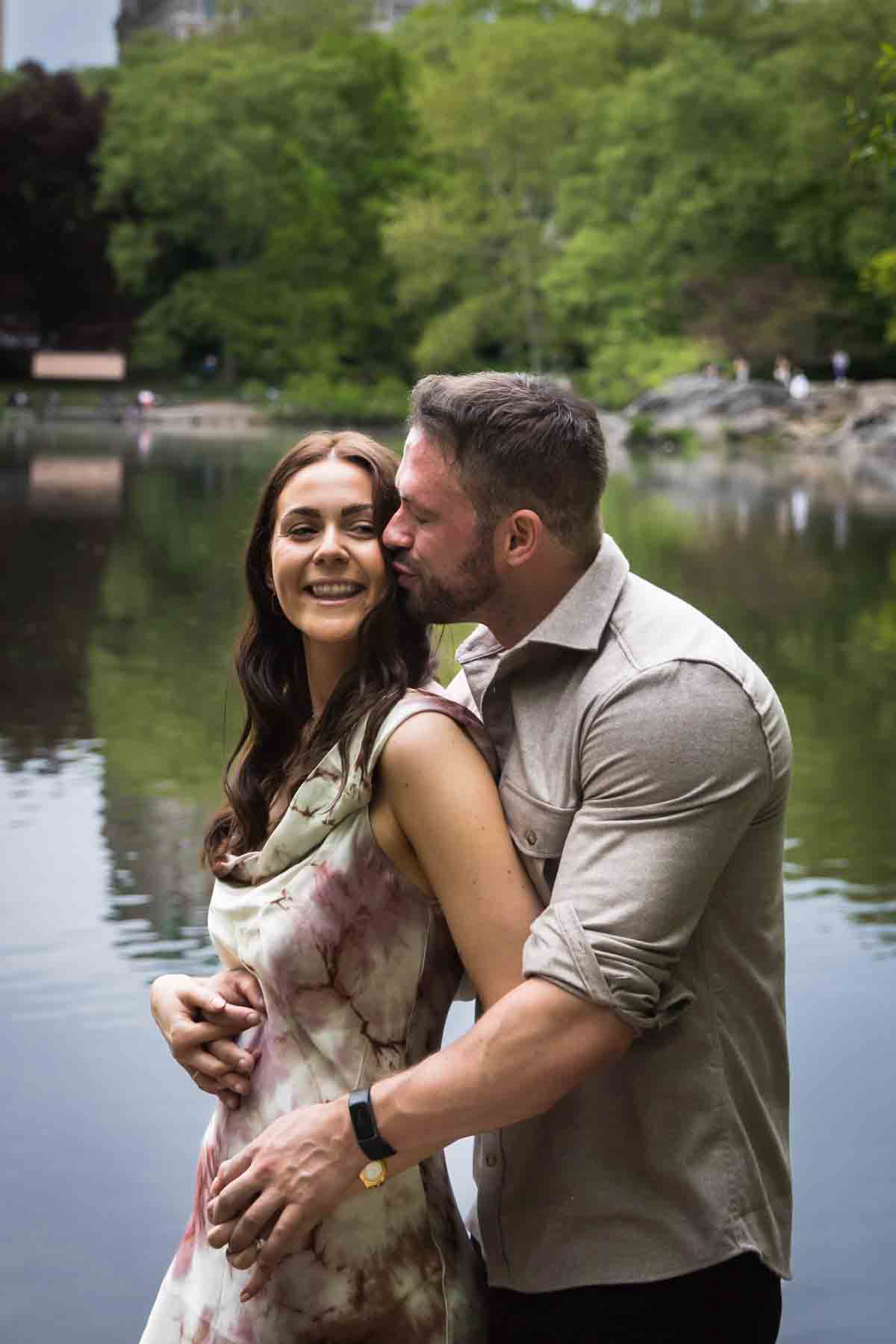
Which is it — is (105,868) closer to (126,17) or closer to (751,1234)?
(751,1234)

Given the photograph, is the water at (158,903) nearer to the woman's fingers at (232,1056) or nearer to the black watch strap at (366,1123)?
the woman's fingers at (232,1056)

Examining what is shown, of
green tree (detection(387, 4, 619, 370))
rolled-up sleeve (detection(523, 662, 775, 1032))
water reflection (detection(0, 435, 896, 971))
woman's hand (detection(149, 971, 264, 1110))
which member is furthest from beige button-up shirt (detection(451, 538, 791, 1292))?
green tree (detection(387, 4, 619, 370))

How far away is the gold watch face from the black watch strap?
0.07 ft

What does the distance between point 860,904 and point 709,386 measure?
3990cm

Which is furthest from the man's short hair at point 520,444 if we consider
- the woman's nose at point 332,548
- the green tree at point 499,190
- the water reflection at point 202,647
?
the green tree at point 499,190

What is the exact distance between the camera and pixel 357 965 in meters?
2.32

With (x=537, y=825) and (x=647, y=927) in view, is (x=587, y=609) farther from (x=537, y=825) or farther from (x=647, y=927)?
(x=647, y=927)

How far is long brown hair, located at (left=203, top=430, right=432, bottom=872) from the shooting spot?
7.91 ft

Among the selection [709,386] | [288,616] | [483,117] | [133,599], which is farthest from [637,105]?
[288,616]

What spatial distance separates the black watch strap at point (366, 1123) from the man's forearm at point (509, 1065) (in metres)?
0.02

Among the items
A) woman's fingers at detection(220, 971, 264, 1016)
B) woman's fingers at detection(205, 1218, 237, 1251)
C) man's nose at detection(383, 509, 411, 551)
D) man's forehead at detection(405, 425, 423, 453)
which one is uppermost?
man's forehead at detection(405, 425, 423, 453)

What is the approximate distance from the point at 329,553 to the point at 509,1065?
28.2 inches

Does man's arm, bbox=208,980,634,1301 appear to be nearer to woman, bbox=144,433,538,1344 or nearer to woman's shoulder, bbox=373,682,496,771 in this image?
woman, bbox=144,433,538,1344

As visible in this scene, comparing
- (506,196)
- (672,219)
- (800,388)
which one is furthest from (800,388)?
(506,196)
